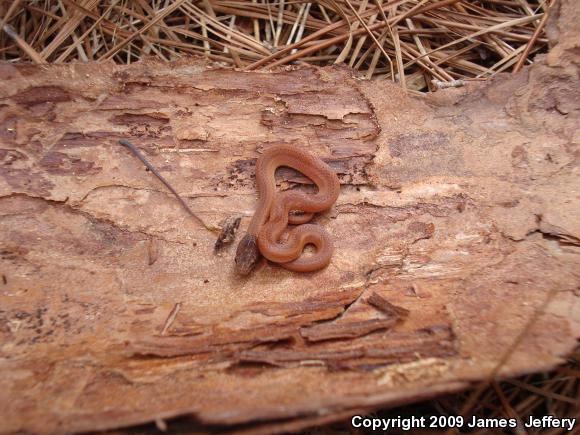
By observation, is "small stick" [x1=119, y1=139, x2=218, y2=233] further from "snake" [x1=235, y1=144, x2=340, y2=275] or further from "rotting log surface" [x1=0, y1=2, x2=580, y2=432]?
"snake" [x1=235, y1=144, x2=340, y2=275]

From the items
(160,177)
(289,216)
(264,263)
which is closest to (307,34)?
(289,216)

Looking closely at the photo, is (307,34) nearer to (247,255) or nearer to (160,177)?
(160,177)

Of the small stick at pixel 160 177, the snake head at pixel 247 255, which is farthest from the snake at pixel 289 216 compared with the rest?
the small stick at pixel 160 177

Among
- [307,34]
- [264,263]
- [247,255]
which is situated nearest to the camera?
[247,255]

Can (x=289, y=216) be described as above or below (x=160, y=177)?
below

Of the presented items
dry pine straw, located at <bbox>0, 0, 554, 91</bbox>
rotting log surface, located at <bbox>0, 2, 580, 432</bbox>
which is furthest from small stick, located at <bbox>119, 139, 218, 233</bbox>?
dry pine straw, located at <bbox>0, 0, 554, 91</bbox>

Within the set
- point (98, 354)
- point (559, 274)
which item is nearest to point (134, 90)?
point (98, 354)

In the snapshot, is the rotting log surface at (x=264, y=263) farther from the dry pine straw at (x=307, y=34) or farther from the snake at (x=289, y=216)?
the dry pine straw at (x=307, y=34)
